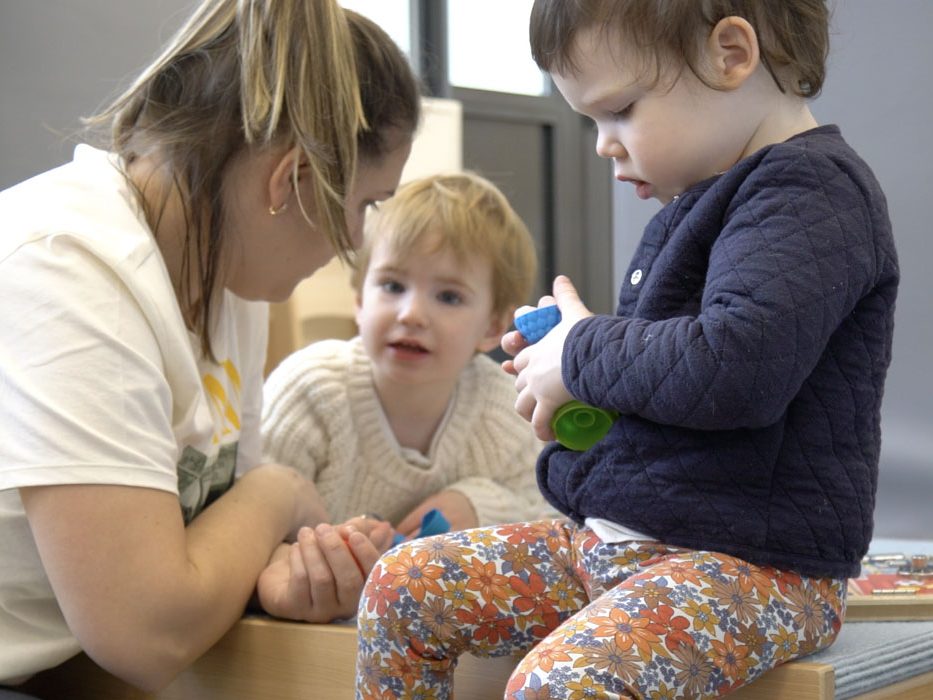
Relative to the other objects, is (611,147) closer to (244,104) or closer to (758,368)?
(758,368)

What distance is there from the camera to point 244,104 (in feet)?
3.46

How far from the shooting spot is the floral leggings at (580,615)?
728 mm

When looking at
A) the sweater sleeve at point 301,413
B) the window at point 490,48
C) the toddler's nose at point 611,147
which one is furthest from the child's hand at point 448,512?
the window at point 490,48

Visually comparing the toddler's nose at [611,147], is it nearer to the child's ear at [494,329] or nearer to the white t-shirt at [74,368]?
the white t-shirt at [74,368]

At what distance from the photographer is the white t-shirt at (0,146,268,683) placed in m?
0.90

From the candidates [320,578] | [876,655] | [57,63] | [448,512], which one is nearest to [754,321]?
[876,655]

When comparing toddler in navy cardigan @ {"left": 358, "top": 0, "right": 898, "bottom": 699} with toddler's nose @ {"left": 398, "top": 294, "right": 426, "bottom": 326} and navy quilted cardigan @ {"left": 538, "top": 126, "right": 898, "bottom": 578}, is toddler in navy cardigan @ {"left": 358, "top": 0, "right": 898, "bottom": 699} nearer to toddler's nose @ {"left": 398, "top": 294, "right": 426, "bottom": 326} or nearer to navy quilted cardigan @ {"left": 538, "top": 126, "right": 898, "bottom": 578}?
navy quilted cardigan @ {"left": 538, "top": 126, "right": 898, "bottom": 578}

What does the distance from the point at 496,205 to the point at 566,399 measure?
903 mm

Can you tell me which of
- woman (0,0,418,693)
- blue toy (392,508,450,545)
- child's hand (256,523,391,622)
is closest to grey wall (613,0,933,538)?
blue toy (392,508,450,545)

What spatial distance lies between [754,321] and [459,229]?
3.02 ft

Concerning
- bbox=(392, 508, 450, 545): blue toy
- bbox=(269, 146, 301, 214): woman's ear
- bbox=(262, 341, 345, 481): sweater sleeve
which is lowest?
bbox=(392, 508, 450, 545): blue toy

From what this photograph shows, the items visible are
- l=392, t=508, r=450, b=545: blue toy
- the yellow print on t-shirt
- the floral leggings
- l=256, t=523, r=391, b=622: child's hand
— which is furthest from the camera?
l=392, t=508, r=450, b=545: blue toy

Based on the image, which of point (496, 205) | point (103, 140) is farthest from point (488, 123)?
point (103, 140)

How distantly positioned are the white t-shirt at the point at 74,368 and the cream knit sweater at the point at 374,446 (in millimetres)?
531
